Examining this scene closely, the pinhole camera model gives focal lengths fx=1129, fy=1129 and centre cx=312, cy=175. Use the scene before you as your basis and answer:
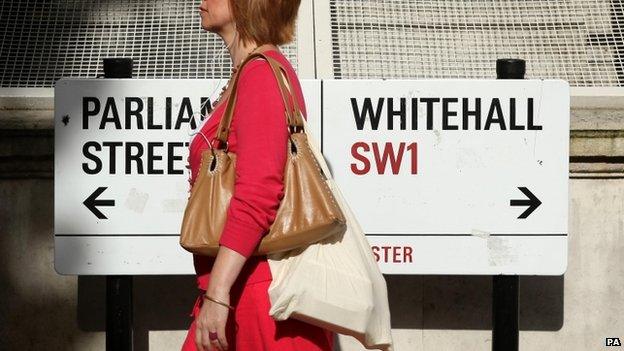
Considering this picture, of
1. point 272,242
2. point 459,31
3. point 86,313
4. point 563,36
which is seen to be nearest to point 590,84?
point 563,36

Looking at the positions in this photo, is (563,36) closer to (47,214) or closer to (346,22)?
(346,22)

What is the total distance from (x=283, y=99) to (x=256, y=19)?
0.94 feet

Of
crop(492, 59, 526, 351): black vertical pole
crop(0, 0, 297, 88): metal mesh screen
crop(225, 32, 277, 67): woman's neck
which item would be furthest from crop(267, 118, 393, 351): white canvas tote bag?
crop(0, 0, 297, 88): metal mesh screen

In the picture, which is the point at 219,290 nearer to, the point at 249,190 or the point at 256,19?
the point at 249,190

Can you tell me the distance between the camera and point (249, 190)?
2557 millimetres

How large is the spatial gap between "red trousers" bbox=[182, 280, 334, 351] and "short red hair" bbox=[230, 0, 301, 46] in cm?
62

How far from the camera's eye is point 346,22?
511 centimetres

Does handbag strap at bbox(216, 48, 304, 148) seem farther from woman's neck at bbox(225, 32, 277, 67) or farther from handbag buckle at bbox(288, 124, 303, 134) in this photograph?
woman's neck at bbox(225, 32, 277, 67)

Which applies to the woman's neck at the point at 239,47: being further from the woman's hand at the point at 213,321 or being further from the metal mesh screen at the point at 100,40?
the metal mesh screen at the point at 100,40

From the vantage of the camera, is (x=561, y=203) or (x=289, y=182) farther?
(x=561, y=203)

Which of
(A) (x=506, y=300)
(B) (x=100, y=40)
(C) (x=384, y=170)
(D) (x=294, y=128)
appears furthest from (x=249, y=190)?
(B) (x=100, y=40)

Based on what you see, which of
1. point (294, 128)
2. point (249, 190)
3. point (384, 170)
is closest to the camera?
point (249, 190)

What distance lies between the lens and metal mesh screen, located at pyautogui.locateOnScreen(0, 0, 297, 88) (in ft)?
16.1

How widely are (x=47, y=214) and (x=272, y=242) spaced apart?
7.99 feet
